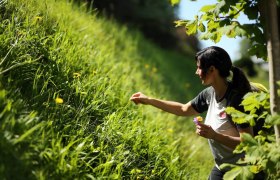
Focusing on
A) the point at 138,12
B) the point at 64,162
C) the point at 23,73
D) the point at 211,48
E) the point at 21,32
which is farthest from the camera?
the point at 138,12

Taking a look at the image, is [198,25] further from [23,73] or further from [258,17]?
[23,73]

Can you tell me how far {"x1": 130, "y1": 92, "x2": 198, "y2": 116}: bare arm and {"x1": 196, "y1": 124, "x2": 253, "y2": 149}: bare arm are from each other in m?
0.64

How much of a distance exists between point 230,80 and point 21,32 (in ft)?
5.63

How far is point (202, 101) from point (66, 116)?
41.8 inches

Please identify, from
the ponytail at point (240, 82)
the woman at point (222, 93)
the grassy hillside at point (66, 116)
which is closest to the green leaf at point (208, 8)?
the woman at point (222, 93)

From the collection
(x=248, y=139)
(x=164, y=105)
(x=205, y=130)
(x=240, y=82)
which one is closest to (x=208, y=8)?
(x=240, y=82)

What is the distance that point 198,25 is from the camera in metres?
2.60

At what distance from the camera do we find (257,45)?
96.0 inches

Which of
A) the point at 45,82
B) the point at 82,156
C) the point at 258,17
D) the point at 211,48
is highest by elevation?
A: the point at 258,17

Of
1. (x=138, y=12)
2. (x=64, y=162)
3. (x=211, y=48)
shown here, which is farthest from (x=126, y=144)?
(x=138, y=12)

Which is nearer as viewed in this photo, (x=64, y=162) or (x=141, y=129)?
(x=64, y=162)

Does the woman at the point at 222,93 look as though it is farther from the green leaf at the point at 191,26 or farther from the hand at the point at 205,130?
the green leaf at the point at 191,26

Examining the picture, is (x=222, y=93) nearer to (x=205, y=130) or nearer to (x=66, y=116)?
(x=205, y=130)

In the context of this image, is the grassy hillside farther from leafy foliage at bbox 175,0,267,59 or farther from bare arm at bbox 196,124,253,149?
leafy foliage at bbox 175,0,267,59
